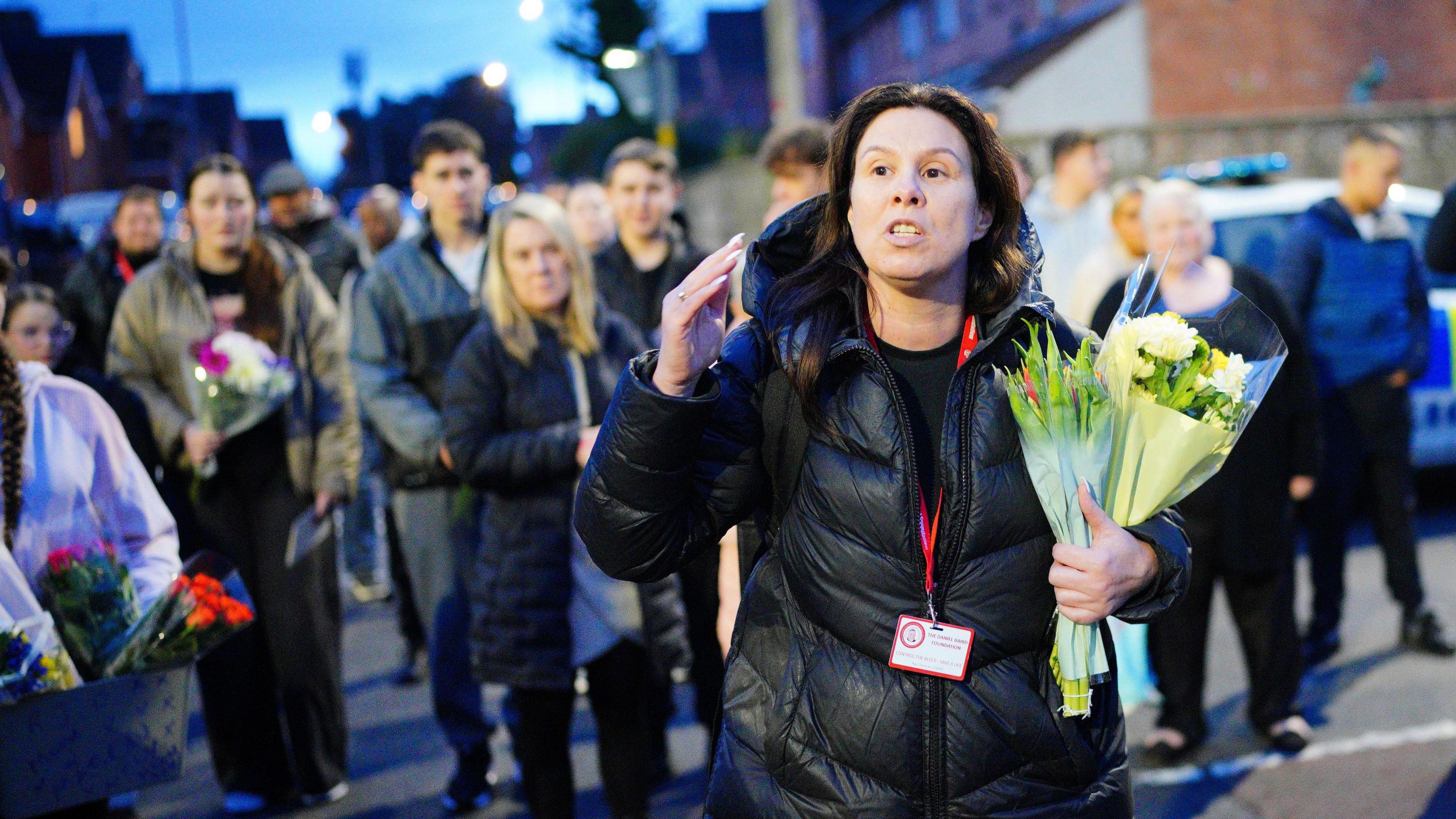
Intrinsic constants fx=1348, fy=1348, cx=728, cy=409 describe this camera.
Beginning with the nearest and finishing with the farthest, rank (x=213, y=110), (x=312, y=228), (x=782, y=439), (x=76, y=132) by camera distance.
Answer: (x=782, y=439), (x=312, y=228), (x=76, y=132), (x=213, y=110)

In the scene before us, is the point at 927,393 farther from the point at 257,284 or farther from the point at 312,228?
the point at 312,228

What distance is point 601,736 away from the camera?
14.3 ft

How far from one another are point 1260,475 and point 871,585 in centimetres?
333

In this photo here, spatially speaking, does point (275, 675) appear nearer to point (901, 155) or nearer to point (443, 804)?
point (443, 804)

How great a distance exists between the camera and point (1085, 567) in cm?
226

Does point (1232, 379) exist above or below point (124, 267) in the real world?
below

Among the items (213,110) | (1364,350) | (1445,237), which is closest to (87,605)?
(1445,237)

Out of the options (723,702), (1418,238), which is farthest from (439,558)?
(1418,238)

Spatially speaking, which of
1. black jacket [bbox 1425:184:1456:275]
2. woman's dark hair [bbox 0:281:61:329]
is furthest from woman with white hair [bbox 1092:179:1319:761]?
woman's dark hair [bbox 0:281:61:329]

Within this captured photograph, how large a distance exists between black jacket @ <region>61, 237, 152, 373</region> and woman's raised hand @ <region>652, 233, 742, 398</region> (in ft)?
19.5

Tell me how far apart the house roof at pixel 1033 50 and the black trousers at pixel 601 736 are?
21773mm

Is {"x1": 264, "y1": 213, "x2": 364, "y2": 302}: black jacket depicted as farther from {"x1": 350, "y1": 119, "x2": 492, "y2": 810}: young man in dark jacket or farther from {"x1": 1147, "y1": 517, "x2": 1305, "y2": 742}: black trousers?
{"x1": 1147, "y1": 517, "x2": 1305, "y2": 742}: black trousers

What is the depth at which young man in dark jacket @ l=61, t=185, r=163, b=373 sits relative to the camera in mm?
7398

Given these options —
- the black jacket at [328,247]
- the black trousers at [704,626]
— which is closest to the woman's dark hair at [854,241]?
the black trousers at [704,626]
